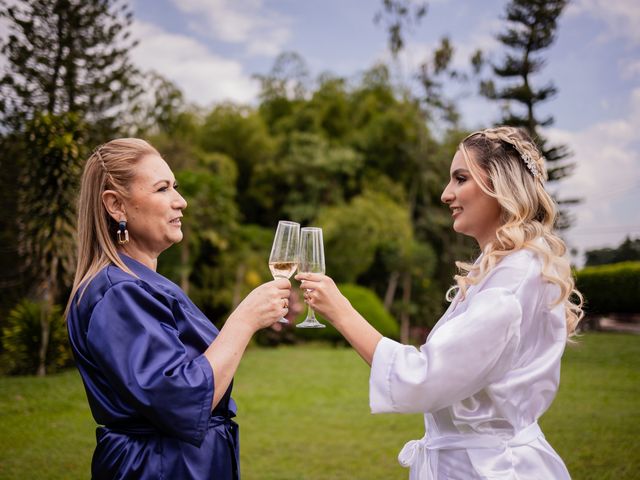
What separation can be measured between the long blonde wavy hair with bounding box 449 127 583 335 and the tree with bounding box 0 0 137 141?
10.3 m

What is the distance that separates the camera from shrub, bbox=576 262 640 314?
1423cm

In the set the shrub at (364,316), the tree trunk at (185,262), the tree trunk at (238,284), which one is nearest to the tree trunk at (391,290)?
the shrub at (364,316)

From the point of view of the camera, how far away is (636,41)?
12.1 metres

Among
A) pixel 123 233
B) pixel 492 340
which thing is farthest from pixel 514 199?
pixel 123 233

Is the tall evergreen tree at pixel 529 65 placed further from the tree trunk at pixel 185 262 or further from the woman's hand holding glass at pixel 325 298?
the woman's hand holding glass at pixel 325 298

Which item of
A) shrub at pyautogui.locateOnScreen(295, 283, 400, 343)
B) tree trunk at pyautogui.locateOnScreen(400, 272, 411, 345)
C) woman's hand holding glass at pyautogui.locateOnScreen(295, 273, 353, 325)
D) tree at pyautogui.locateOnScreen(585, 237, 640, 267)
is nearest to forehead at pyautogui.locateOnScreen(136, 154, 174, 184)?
woman's hand holding glass at pyautogui.locateOnScreen(295, 273, 353, 325)

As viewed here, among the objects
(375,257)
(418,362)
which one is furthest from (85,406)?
(375,257)

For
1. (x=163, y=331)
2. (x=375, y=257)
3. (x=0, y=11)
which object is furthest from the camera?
(x=375, y=257)

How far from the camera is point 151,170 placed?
2195 mm

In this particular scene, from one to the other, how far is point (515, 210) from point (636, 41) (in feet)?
40.9

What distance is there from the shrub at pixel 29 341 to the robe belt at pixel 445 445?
9.37 m

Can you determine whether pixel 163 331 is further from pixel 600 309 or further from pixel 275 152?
pixel 275 152

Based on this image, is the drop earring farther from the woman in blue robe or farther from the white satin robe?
the white satin robe

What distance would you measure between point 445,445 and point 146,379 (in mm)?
1142
